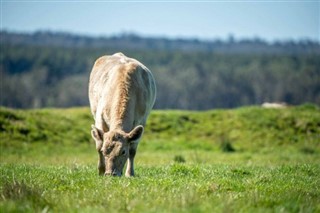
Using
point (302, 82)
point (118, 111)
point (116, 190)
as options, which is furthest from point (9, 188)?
point (302, 82)

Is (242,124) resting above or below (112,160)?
below

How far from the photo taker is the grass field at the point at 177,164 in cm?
754

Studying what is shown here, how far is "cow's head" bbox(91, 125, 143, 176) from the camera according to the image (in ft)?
40.0

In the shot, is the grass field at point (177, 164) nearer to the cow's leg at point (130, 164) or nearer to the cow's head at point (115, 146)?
the cow's leg at point (130, 164)

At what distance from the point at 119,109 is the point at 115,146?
143cm

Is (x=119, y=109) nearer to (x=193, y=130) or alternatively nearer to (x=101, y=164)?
(x=101, y=164)

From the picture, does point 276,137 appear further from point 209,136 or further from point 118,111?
point 118,111

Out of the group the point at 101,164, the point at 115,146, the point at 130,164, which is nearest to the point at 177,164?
the point at 130,164

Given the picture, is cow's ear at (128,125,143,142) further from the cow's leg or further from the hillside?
the hillside

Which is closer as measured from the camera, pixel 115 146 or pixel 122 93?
pixel 115 146

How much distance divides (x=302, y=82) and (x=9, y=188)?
19713 centimetres

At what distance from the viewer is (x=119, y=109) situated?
13477 mm

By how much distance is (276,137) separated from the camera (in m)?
36.1

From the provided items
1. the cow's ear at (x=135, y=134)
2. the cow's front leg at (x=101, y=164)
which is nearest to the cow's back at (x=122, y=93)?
the cow's ear at (x=135, y=134)
